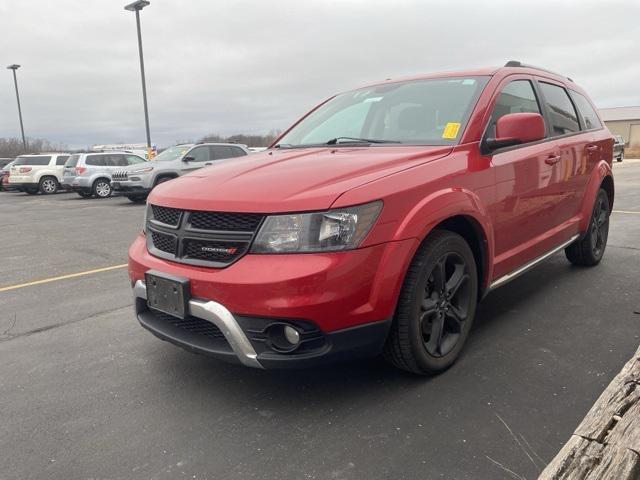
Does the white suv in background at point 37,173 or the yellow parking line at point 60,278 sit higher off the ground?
the yellow parking line at point 60,278

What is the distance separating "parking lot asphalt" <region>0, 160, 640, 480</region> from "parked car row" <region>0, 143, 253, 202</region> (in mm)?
10830

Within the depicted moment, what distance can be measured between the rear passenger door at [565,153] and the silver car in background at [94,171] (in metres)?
16.6

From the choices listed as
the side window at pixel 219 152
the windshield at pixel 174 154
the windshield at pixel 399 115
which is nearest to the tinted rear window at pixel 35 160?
the windshield at pixel 174 154

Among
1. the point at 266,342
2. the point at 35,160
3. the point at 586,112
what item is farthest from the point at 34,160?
the point at 266,342

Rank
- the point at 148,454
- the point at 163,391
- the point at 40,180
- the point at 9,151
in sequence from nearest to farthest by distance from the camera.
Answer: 1. the point at 148,454
2. the point at 163,391
3. the point at 40,180
4. the point at 9,151

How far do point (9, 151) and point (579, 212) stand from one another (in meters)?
56.4

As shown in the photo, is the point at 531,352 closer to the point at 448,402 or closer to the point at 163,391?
the point at 448,402

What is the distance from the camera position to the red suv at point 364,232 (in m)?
2.39

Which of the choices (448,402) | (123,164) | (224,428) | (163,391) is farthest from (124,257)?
(123,164)

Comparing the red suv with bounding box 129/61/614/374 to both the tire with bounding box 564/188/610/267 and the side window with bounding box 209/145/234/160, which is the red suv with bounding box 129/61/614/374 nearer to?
the tire with bounding box 564/188/610/267

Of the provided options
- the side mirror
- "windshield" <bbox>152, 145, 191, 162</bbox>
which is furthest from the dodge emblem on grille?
"windshield" <bbox>152, 145, 191, 162</bbox>

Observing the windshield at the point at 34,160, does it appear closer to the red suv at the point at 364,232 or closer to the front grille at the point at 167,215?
the red suv at the point at 364,232

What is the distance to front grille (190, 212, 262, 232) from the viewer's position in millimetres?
2461

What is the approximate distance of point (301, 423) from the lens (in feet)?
8.23
